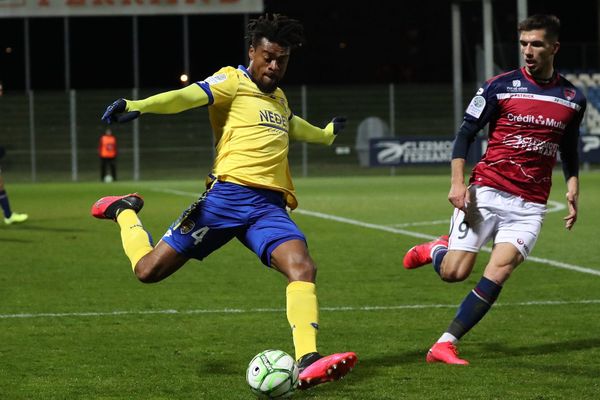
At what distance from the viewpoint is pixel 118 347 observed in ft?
26.2

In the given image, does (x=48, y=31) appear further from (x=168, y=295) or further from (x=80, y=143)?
(x=168, y=295)

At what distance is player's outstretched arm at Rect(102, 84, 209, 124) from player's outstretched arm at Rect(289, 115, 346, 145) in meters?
0.99

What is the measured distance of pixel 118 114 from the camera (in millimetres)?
6523

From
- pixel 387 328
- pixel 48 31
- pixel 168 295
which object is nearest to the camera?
pixel 387 328

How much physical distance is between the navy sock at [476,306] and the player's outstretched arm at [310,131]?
1.43 meters

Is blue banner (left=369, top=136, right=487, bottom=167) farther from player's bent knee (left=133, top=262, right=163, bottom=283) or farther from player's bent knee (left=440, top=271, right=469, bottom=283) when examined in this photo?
player's bent knee (left=133, top=262, right=163, bottom=283)

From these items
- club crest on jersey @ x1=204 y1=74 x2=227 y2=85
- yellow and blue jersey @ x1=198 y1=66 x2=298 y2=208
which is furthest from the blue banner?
club crest on jersey @ x1=204 y1=74 x2=227 y2=85

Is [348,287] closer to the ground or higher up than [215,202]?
closer to the ground

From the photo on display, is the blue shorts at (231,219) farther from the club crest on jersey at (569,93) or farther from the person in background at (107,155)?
the person in background at (107,155)

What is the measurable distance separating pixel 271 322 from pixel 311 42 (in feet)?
134

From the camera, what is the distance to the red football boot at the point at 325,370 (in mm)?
6199

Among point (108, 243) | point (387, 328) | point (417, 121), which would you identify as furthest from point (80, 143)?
point (387, 328)

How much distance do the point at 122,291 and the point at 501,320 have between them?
354 centimetres

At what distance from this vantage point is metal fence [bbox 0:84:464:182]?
40.7m
